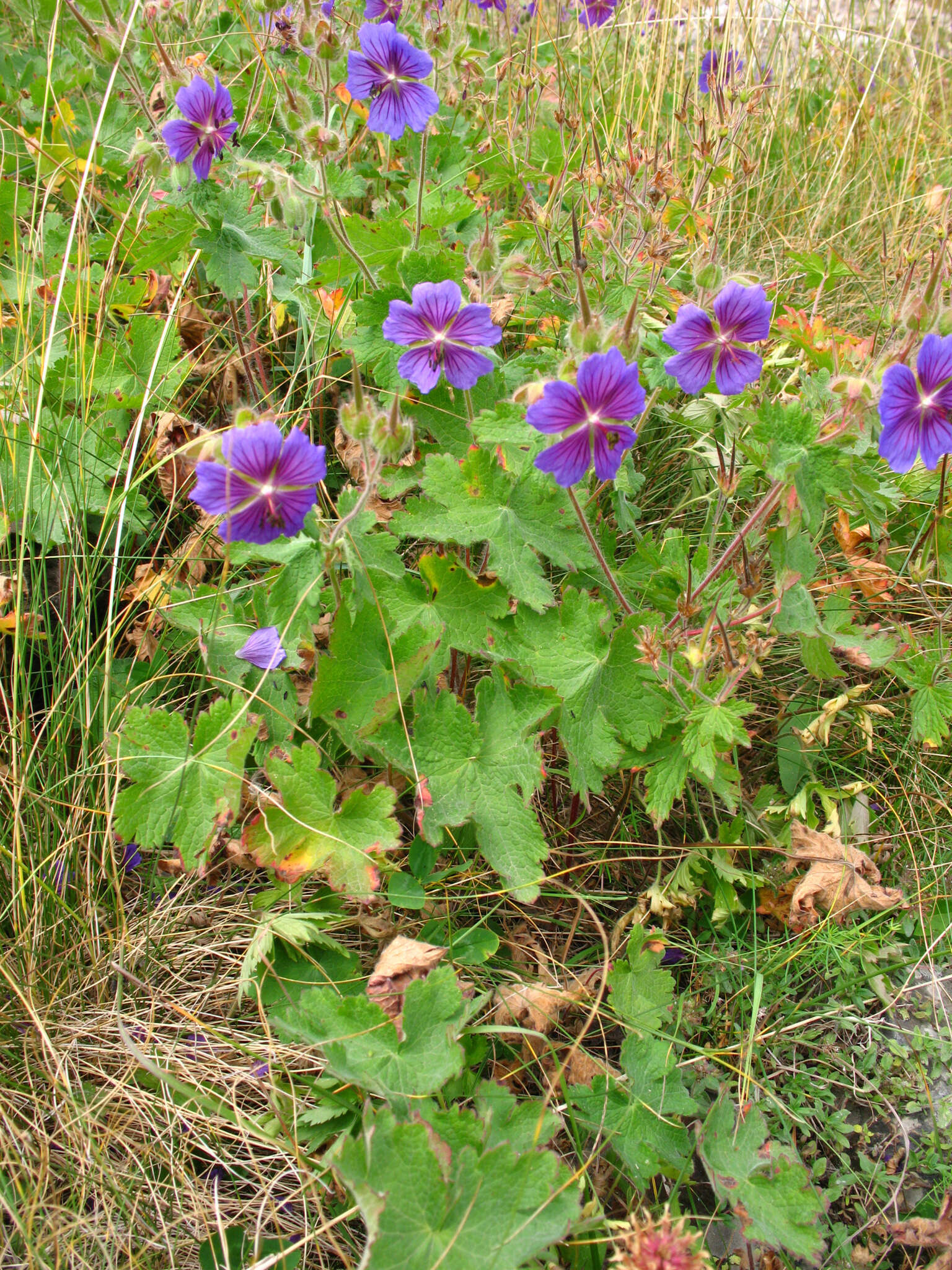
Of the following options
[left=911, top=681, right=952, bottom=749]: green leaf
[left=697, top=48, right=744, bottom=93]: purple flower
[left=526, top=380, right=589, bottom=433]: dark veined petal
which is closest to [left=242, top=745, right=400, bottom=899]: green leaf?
[left=526, top=380, right=589, bottom=433]: dark veined petal

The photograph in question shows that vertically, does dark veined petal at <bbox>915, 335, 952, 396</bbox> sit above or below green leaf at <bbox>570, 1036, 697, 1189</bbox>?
above

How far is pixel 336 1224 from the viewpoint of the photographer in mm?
1434

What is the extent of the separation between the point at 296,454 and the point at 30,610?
117cm

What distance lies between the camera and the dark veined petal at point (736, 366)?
171 cm

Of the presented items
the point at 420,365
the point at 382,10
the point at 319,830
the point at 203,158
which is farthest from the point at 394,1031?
the point at 382,10

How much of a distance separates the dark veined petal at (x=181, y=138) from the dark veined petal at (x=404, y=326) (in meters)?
0.77

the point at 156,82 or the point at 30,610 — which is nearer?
the point at 30,610

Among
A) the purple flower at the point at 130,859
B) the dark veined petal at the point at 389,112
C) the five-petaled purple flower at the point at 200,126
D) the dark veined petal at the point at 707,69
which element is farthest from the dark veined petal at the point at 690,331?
the dark veined petal at the point at 707,69

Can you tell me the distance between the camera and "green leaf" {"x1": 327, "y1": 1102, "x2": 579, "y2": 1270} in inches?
50.4

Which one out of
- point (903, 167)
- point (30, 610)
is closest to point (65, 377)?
point (30, 610)

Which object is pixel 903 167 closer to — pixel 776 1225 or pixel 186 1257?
pixel 776 1225

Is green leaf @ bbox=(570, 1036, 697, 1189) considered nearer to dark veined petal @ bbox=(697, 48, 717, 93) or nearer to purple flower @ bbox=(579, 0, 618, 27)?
dark veined petal @ bbox=(697, 48, 717, 93)

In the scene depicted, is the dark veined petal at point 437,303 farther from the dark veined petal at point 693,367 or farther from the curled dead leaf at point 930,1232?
the curled dead leaf at point 930,1232

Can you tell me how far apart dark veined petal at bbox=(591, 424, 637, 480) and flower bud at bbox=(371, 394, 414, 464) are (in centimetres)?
38
